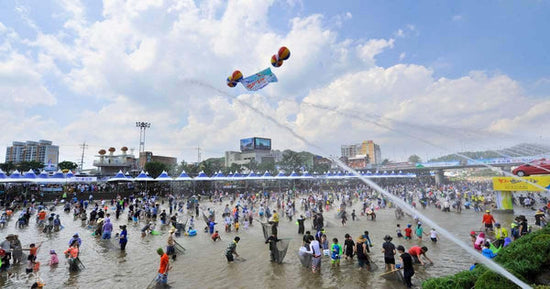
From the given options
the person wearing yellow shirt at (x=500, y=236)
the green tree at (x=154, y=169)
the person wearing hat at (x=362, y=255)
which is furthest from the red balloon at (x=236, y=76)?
the green tree at (x=154, y=169)

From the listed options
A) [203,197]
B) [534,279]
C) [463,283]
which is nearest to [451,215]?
[534,279]

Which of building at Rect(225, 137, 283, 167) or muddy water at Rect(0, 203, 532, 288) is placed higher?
building at Rect(225, 137, 283, 167)

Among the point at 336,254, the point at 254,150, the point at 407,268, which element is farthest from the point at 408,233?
the point at 254,150

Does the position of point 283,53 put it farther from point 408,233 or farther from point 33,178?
point 33,178

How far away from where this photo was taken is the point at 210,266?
11.2 metres

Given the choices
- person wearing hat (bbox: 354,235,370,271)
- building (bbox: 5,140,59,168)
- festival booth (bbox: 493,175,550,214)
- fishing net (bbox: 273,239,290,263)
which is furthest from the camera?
building (bbox: 5,140,59,168)

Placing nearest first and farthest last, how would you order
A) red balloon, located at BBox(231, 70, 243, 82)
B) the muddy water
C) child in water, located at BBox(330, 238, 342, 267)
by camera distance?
the muddy water < child in water, located at BBox(330, 238, 342, 267) < red balloon, located at BBox(231, 70, 243, 82)

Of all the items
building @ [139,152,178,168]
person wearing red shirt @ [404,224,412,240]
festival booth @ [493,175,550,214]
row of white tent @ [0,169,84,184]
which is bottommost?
person wearing red shirt @ [404,224,412,240]

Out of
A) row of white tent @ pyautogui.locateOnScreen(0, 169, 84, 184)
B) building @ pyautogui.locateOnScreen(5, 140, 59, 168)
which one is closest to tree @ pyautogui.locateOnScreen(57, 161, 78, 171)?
row of white tent @ pyautogui.locateOnScreen(0, 169, 84, 184)

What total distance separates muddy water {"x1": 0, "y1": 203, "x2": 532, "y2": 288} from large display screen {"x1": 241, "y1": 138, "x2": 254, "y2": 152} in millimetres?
103687

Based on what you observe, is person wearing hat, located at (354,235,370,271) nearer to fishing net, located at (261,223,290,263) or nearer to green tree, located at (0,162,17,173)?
fishing net, located at (261,223,290,263)

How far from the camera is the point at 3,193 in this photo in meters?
31.1

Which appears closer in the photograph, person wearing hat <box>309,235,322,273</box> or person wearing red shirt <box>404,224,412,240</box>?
person wearing hat <box>309,235,322,273</box>

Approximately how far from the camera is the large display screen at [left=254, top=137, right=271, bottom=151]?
121 meters
